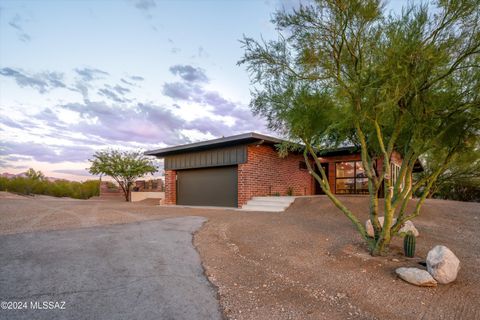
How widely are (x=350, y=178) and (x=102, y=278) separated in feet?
46.6

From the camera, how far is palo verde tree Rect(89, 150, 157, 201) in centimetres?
1791

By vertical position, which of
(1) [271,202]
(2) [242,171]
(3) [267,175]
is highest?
(2) [242,171]

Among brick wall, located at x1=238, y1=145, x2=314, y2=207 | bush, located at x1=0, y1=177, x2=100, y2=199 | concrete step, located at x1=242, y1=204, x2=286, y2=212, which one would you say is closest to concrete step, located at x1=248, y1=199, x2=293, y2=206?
concrete step, located at x1=242, y1=204, x2=286, y2=212

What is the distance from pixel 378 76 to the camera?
157 inches

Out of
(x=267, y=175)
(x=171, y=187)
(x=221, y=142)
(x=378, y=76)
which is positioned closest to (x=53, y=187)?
(x=171, y=187)

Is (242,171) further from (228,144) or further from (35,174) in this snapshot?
(35,174)

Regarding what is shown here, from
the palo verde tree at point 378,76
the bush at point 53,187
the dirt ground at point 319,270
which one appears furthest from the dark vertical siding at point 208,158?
the bush at point 53,187

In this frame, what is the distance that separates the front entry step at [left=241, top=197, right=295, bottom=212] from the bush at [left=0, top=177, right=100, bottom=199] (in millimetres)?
16669

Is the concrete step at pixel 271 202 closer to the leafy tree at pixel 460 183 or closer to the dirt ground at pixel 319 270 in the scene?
A: the dirt ground at pixel 319 270

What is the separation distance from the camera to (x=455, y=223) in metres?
7.34

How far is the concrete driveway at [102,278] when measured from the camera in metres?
2.61

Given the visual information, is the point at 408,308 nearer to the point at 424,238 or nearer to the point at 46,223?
the point at 424,238

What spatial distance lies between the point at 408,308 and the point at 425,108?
3066mm


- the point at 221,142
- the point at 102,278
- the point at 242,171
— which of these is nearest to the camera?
the point at 102,278
